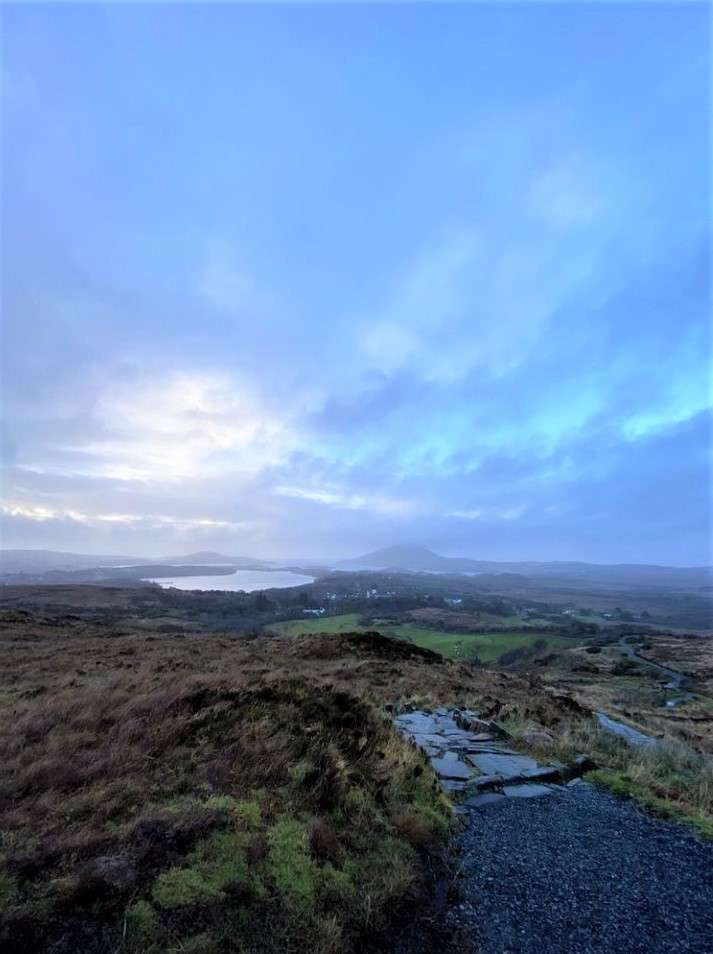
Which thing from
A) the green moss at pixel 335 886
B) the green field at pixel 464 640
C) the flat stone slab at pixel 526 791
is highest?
the green moss at pixel 335 886

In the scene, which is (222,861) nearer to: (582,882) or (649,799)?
(582,882)

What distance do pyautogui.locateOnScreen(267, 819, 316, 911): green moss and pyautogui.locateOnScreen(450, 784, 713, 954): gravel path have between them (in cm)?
170

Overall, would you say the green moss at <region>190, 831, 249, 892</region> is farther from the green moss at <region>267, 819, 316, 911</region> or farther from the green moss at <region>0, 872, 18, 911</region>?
the green moss at <region>0, 872, 18, 911</region>

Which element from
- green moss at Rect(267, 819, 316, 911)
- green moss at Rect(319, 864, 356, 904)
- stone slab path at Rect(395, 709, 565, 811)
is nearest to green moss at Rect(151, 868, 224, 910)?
green moss at Rect(267, 819, 316, 911)

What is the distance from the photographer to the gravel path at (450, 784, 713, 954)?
5.20m

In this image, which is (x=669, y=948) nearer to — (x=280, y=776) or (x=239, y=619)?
(x=280, y=776)

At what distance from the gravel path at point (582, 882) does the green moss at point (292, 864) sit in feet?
5.58

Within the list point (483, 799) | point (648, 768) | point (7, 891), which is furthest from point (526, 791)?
point (7, 891)

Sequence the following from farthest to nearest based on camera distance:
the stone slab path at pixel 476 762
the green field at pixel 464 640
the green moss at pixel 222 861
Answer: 1. the green field at pixel 464 640
2. the stone slab path at pixel 476 762
3. the green moss at pixel 222 861

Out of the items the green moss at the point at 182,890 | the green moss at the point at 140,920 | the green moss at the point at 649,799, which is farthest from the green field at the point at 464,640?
the green moss at the point at 140,920

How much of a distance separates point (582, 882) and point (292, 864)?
3694 mm

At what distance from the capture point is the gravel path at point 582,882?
520 cm

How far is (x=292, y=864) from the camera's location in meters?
5.69

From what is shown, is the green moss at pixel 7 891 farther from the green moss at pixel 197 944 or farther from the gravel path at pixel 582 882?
the gravel path at pixel 582 882
